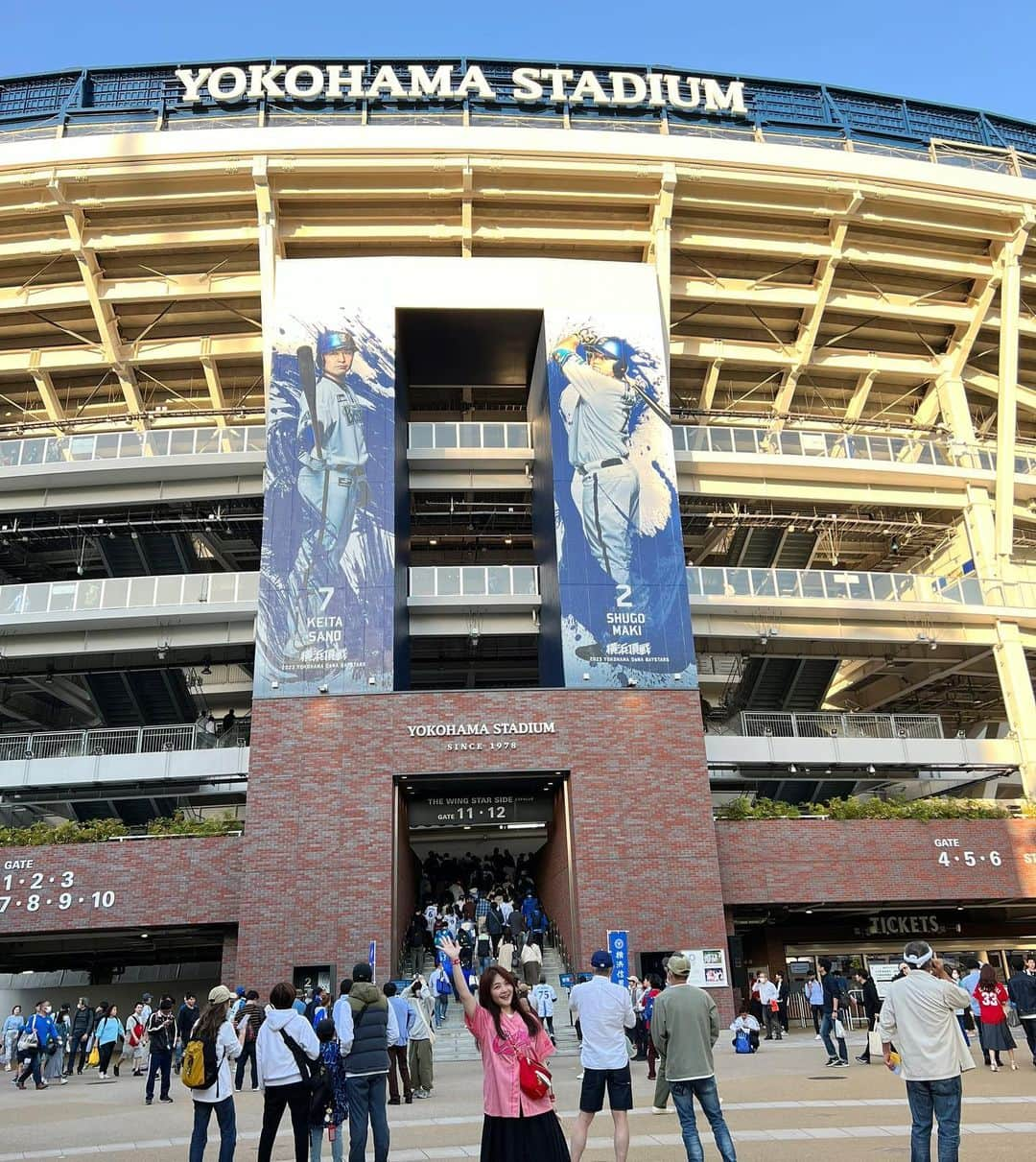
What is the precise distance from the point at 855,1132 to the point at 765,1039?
43.1 feet

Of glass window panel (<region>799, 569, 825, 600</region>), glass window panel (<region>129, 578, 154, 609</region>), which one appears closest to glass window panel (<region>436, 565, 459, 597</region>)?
glass window panel (<region>129, 578, 154, 609</region>)

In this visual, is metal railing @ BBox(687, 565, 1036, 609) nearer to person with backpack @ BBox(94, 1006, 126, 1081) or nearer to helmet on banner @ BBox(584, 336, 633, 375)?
helmet on banner @ BBox(584, 336, 633, 375)

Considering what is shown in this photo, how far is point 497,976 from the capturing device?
5.40 m

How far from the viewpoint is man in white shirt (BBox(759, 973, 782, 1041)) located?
68.3ft

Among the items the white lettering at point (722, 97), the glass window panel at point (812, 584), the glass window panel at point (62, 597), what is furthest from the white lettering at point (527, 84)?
the glass window panel at point (62, 597)

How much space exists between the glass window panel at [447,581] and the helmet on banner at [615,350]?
22.7 feet

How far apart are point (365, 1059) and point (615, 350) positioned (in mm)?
22829

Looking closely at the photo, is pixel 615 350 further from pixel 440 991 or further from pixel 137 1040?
pixel 137 1040

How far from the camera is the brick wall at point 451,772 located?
71.1ft

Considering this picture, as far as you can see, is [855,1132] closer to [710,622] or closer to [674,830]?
[674,830]

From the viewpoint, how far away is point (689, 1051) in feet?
23.6

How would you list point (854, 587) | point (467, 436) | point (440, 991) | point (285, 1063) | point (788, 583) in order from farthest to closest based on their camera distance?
1. point (467, 436)
2. point (854, 587)
3. point (788, 583)
4. point (440, 991)
5. point (285, 1063)

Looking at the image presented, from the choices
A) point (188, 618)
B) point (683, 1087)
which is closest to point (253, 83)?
point (188, 618)

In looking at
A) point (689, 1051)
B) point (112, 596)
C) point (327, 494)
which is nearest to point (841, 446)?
point (327, 494)
